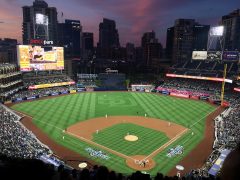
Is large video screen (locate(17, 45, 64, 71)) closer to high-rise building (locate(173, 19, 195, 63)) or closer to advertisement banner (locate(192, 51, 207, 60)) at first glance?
advertisement banner (locate(192, 51, 207, 60))

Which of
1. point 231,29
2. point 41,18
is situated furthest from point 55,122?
point 231,29

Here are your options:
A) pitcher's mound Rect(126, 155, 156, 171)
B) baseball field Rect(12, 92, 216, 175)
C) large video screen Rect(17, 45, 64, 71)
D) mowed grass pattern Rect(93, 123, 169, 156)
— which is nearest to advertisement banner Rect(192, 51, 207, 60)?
baseball field Rect(12, 92, 216, 175)

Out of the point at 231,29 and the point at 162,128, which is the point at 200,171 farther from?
the point at 231,29

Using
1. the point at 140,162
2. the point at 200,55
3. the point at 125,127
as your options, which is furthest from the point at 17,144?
the point at 200,55

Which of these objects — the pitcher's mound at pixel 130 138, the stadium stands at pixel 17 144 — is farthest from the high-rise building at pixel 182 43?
the stadium stands at pixel 17 144

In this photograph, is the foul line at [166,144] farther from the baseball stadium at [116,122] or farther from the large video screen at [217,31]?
the large video screen at [217,31]
